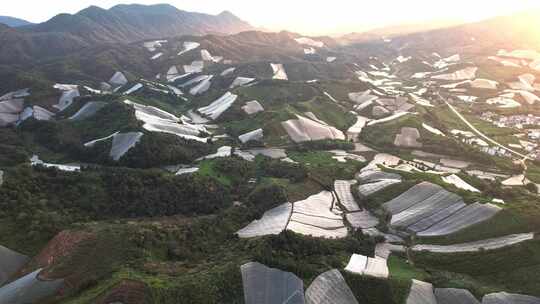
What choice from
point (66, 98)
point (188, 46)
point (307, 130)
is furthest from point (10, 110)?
point (188, 46)

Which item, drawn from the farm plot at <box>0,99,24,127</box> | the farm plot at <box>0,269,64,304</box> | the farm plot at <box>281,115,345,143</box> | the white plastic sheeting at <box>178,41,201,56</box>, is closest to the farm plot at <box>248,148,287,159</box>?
the farm plot at <box>281,115,345,143</box>

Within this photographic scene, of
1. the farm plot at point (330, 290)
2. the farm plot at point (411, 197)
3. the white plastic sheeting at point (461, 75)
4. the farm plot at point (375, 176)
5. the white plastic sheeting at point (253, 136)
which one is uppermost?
the farm plot at point (330, 290)

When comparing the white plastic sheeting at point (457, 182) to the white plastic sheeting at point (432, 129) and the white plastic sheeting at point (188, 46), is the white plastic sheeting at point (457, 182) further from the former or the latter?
the white plastic sheeting at point (188, 46)

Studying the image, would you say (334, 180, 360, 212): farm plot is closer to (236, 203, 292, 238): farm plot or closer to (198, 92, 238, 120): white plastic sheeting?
(236, 203, 292, 238): farm plot

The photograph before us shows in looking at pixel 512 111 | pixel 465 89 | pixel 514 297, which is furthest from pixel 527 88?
pixel 514 297

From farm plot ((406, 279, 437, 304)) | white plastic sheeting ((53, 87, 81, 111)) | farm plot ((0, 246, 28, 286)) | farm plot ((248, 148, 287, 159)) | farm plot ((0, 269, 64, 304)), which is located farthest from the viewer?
white plastic sheeting ((53, 87, 81, 111))

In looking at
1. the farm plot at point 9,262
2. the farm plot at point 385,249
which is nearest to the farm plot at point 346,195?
the farm plot at point 385,249

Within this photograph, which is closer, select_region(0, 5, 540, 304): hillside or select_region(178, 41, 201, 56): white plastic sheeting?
select_region(0, 5, 540, 304): hillside
